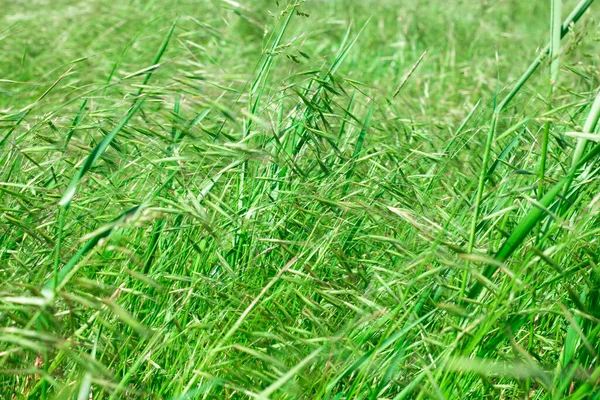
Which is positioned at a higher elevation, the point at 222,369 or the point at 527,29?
the point at 222,369

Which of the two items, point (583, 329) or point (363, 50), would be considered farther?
point (363, 50)

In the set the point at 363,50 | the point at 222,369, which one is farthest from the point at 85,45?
the point at 222,369

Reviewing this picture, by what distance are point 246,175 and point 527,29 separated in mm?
4133

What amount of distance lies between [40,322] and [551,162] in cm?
132

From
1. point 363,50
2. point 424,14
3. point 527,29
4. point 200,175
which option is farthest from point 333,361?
point 527,29

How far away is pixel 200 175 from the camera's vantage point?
167cm

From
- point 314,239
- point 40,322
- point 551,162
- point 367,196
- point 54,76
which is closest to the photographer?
point 40,322

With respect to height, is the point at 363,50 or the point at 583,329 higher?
the point at 583,329

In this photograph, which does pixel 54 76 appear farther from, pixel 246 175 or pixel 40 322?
pixel 40 322

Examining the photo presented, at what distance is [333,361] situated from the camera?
129 centimetres

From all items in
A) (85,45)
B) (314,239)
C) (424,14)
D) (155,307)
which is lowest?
(85,45)

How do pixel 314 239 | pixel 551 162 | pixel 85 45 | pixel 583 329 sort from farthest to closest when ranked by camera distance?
1. pixel 85 45
2. pixel 551 162
3. pixel 314 239
4. pixel 583 329

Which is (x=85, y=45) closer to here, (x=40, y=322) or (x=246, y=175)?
(x=246, y=175)

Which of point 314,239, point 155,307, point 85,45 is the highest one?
point 314,239
